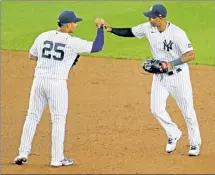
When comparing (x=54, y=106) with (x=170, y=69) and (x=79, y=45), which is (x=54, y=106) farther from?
(x=170, y=69)

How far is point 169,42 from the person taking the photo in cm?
988

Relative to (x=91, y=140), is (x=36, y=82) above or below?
above

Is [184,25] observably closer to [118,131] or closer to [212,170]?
[118,131]

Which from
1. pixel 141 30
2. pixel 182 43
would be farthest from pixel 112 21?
pixel 182 43

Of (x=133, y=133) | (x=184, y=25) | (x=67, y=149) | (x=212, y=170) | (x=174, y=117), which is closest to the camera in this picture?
(x=212, y=170)

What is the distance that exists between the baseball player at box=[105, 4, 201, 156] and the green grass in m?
5.86

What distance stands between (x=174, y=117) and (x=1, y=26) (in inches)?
334

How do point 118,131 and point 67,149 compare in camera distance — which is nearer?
point 67,149

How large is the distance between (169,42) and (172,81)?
53 centimetres

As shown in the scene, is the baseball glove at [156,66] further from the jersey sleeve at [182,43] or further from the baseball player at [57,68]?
the baseball player at [57,68]

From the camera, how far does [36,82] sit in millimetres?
9406

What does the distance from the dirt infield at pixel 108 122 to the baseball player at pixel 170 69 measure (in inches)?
13.2

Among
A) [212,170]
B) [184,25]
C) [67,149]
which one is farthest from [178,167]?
[184,25]

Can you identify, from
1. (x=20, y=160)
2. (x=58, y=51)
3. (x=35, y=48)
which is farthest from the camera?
(x=35, y=48)
